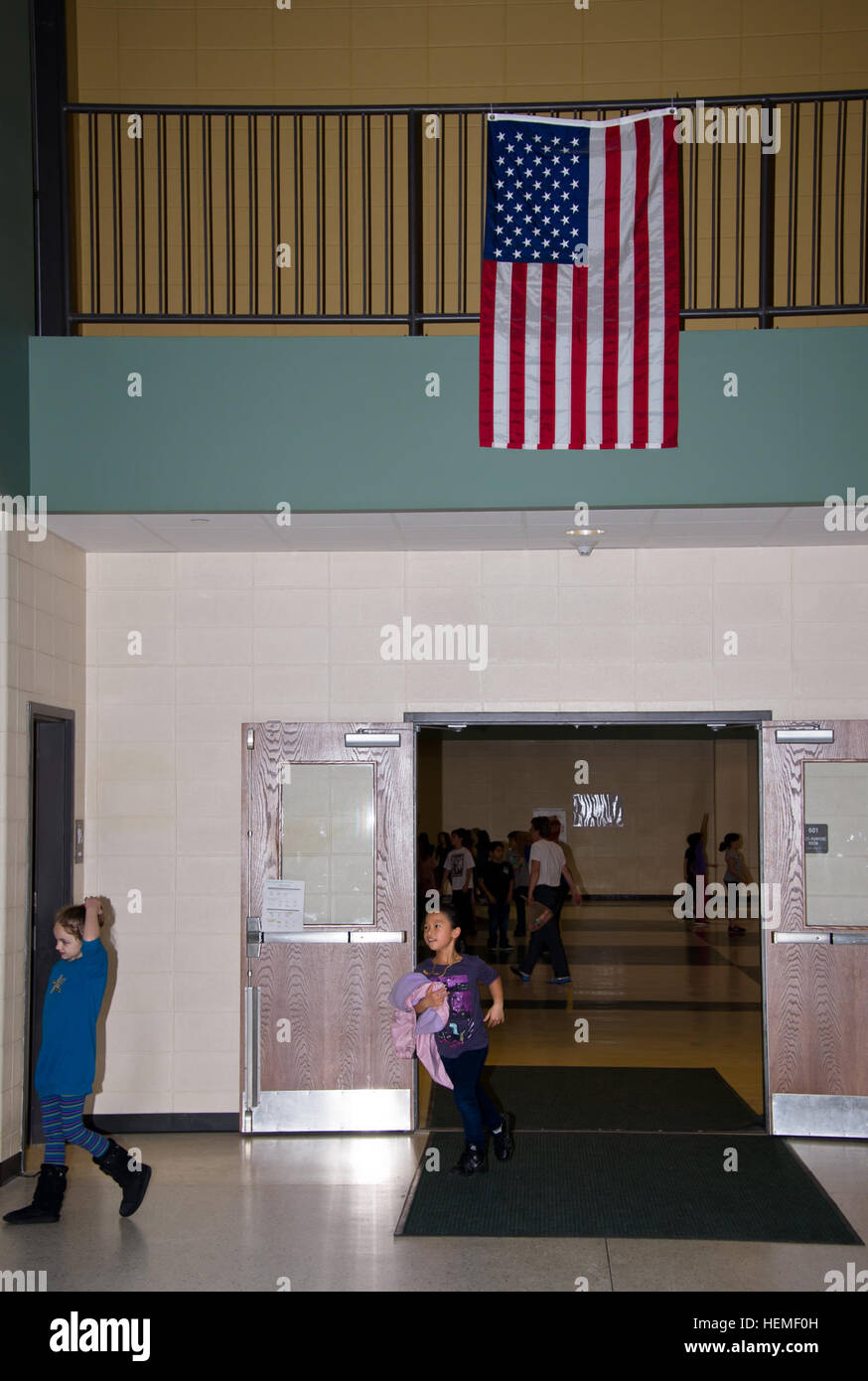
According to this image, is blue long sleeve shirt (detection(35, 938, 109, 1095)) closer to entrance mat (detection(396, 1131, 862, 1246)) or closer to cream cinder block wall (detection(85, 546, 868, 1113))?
entrance mat (detection(396, 1131, 862, 1246))

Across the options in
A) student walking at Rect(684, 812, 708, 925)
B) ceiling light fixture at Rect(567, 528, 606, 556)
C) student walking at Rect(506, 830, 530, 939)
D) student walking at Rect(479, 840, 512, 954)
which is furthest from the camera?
student walking at Rect(684, 812, 708, 925)

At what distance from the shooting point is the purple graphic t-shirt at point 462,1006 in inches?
286

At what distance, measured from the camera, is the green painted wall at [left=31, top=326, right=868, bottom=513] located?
757 cm

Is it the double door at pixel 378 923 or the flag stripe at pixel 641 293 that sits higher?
the flag stripe at pixel 641 293

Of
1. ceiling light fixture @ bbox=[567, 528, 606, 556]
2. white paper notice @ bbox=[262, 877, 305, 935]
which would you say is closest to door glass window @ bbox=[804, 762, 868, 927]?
ceiling light fixture @ bbox=[567, 528, 606, 556]

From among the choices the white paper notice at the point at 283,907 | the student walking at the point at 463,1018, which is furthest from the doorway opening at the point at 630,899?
the student walking at the point at 463,1018

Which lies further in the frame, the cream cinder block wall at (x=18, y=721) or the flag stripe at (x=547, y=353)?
the flag stripe at (x=547, y=353)

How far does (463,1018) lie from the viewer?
7.28 m

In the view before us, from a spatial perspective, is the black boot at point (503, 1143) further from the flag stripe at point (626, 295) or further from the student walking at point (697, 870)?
the student walking at point (697, 870)

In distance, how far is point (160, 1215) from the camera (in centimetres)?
684

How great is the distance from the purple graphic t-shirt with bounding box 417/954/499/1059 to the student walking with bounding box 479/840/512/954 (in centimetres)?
998

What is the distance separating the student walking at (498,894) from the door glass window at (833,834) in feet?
29.2

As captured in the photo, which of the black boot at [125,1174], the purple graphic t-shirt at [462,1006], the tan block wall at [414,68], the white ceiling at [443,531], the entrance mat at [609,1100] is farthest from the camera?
the tan block wall at [414,68]

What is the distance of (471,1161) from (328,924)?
1.93 meters
